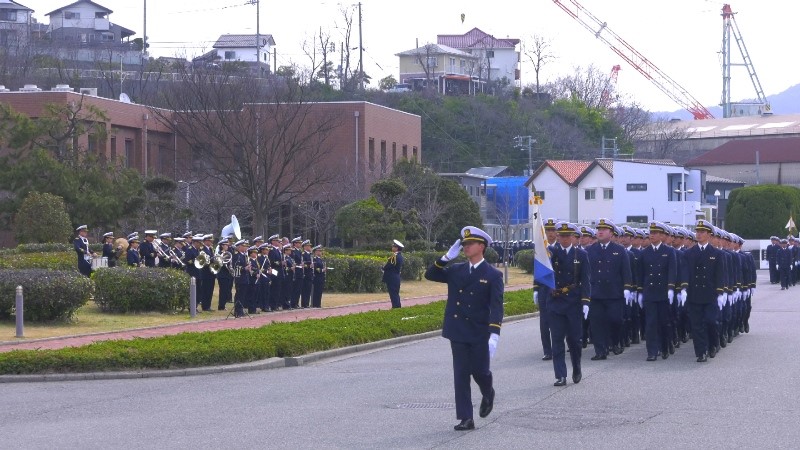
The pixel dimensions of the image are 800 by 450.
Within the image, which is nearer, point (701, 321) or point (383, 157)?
point (701, 321)

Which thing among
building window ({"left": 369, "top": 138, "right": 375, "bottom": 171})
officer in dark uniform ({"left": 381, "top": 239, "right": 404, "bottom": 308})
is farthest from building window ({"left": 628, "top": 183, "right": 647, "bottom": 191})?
officer in dark uniform ({"left": 381, "top": 239, "right": 404, "bottom": 308})

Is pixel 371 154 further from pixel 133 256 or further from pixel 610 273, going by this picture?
pixel 610 273

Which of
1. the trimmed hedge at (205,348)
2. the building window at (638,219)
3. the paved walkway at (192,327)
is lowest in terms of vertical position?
the paved walkway at (192,327)

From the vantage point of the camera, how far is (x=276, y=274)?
27.2 m

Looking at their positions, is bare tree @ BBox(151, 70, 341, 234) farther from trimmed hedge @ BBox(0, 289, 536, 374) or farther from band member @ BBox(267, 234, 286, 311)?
trimmed hedge @ BBox(0, 289, 536, 374)

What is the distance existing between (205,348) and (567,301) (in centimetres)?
553

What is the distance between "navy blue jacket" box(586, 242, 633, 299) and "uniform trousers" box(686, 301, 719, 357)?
1055 mm

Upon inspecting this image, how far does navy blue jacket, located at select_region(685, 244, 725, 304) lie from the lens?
17.2 m

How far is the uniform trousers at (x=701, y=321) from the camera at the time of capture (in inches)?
674

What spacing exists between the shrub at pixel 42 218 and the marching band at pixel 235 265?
349 inches

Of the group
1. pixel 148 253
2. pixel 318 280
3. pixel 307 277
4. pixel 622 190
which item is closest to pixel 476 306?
pixel 148 253

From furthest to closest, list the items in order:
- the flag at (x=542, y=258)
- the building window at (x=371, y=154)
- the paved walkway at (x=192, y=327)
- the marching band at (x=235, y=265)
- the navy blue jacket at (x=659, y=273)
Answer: the building window at (x=371, y=154), the marching band at (x=235, y=265), the paved walkway at (x=192, y=327), the navy blue jacket at (x=659, y=273), the flag at (x=542, y=258)

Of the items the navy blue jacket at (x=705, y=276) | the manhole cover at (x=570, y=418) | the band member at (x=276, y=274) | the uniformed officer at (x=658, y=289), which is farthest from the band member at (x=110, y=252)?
the manhole cover at (x=570, y=418)

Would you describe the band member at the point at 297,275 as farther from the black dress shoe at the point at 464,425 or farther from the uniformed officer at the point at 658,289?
the black dress shoe at the point at 464,425
